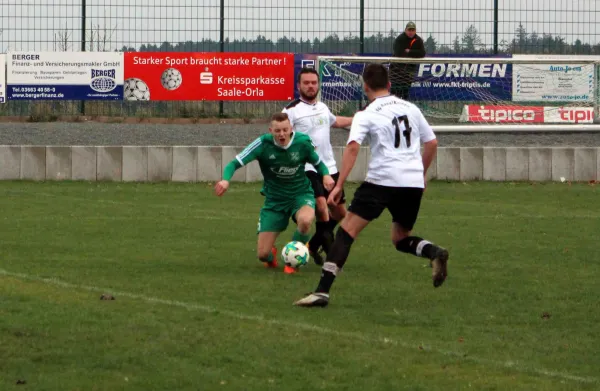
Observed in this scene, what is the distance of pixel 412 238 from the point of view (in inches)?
390

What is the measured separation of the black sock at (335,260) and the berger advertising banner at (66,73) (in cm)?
1694

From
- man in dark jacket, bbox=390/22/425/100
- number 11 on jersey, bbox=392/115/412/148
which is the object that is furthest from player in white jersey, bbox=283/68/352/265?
man in dark jacket, bbox=390/22/425/100

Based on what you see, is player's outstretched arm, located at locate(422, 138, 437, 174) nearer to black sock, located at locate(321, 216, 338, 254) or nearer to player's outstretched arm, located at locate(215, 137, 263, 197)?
player's outstretched arm, located at locate(215, 137, 263, 197)

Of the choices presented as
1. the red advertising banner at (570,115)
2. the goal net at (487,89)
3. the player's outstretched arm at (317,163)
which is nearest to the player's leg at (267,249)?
the player's outstretched arm at (317,163)

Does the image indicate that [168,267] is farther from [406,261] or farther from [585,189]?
[585,189]

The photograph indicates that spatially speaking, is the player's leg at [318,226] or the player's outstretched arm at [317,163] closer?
the player's outstretched arm at [317,163]

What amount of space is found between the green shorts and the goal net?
12.2 meters

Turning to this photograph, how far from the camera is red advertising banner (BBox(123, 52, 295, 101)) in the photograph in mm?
25891

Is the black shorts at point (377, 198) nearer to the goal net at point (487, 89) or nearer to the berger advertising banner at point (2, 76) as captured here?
the goal net at point (487, 89)

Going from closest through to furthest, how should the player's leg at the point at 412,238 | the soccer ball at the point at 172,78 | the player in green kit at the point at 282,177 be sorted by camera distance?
the player's leg at the point at 412,238 → the player in green kit at the point at 282,177 → the soccer ball at the point at 172,78

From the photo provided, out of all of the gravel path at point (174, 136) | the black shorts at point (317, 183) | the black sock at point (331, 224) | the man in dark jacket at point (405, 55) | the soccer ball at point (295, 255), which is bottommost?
the soccer ball at point (295, 255)

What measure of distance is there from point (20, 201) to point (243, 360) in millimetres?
10746

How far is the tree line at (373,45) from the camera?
26.1m

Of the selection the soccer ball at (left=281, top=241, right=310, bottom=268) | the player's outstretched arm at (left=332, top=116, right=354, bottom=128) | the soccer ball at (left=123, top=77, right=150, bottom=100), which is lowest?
the soccer ball at (left=281, top=241, right=310, bottom=268)
